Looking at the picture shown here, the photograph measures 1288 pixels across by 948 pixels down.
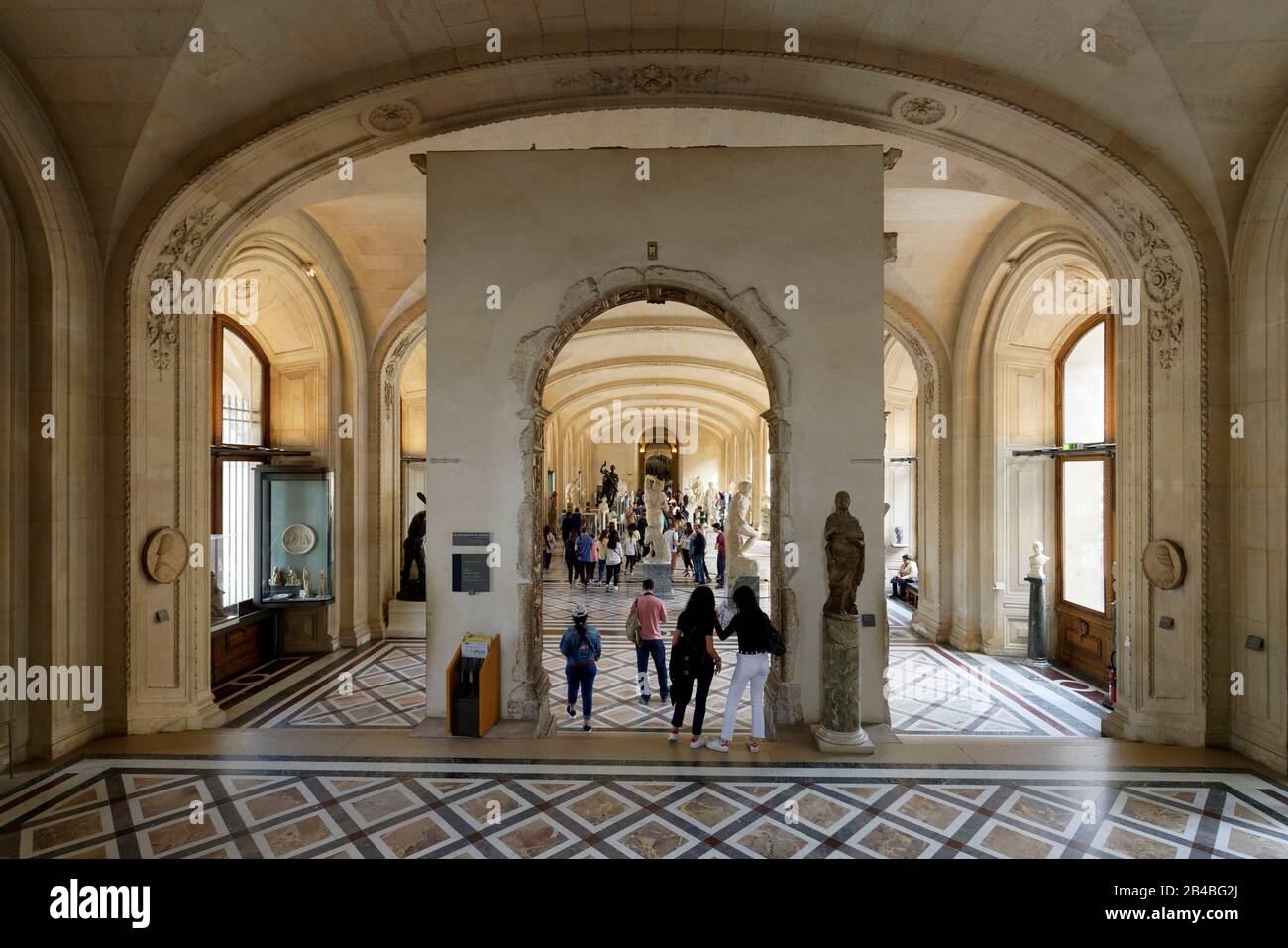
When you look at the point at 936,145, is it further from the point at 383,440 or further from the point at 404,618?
the point at 404,618

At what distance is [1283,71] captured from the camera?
16.3ft

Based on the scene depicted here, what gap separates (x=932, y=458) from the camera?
10.8 meters

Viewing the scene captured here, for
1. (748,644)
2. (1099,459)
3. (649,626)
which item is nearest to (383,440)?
(649,626)

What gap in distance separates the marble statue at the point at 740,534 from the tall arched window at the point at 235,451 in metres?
7.44

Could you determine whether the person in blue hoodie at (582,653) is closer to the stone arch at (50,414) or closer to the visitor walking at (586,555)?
the stone arch at (50,414)

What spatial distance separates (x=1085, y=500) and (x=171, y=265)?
1150cm

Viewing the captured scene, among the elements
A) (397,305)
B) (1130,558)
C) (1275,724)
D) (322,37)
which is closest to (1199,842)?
(1275,724)

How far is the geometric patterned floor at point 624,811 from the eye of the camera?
4129 mm

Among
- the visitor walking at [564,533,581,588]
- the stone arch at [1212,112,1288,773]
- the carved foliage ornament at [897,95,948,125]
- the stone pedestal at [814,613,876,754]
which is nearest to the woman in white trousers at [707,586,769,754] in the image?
the stone pedestal at [814,613,876,754]

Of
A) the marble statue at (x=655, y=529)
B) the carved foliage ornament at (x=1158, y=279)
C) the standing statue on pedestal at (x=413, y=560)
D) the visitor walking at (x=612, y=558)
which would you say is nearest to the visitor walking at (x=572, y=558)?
the visitor walking at (x=612, y=558)

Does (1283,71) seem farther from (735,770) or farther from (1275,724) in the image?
(735,770)

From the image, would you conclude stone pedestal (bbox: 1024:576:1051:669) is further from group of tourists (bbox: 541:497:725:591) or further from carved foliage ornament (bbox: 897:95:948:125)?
carved foliage ornament (bbox: 897:95:948:125)

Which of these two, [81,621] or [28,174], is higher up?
[28,174]

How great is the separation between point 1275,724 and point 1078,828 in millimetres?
2406
